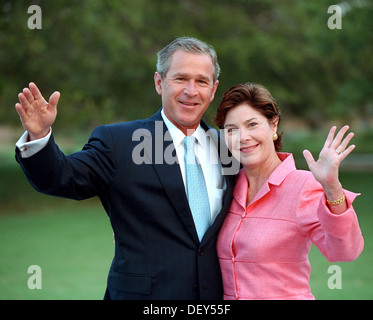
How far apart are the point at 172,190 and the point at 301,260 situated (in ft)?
2.60

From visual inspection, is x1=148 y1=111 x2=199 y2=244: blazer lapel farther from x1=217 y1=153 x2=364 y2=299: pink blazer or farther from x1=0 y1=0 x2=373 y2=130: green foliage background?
x1=0 y1=0 x2=373 y2=130: green foliage background

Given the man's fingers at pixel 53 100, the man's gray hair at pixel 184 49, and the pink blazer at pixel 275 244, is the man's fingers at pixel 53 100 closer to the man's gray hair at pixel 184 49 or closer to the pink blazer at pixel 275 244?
the man's gray hair at pixel 184 49

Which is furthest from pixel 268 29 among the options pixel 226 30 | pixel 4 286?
pixel 4 286

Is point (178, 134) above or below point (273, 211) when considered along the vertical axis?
above

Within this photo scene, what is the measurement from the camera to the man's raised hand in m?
2.36

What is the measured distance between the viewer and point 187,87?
2973mm

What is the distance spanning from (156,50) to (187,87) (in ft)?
46.0

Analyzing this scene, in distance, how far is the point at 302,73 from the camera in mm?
18641

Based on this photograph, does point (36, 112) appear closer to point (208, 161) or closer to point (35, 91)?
point (35, 91)

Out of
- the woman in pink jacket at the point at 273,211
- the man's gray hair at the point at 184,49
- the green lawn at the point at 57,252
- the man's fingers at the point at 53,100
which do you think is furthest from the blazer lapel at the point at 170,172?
the green lawn at the point at 57,252

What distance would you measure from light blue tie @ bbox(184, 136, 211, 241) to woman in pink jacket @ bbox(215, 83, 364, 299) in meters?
0.13

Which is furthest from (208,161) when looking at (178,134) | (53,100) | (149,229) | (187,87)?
(53,100)
